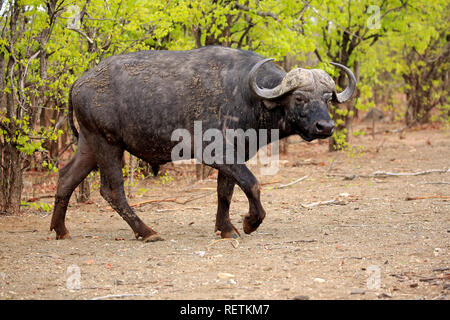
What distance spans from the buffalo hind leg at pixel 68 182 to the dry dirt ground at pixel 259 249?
0.78 ft

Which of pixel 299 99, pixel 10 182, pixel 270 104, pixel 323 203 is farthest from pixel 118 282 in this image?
pixel 323 203

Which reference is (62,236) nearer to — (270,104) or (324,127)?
(270,104)

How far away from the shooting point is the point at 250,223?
6.43 metres

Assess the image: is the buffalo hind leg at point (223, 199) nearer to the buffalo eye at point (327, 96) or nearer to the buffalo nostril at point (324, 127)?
the buffalo nostril at point (324, 127)

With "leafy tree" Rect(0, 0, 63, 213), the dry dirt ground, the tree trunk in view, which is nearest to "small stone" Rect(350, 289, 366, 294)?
the dry dirt ground

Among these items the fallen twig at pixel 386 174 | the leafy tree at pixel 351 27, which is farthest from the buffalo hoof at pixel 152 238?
the leafy tree at pixel 351 27

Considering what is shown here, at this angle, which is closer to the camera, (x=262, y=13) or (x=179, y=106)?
(x=179, y=106)

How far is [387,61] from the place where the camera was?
16797 millimetres

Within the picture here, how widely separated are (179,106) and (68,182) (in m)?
1.66

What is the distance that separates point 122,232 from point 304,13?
5647 mm
